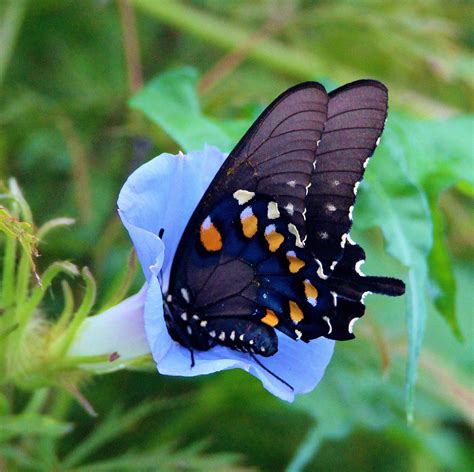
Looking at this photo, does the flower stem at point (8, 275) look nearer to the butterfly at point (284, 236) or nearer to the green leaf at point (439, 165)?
the butterfly at point (284, 236)

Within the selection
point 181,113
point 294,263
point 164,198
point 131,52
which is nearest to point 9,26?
point 131,52

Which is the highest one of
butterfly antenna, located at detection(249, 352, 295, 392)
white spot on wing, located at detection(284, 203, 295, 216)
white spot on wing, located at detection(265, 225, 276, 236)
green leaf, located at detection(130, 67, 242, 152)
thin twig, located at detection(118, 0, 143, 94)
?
thin twig, located at detection(118, 0, 143, 94)

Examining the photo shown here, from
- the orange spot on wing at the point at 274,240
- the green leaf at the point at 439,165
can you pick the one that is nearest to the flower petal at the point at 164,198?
the orange spot on wing at the point at 274,240

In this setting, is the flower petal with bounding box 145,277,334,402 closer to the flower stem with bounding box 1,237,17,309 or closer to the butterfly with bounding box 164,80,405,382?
the butterfly with bounding box 164,80,405,382

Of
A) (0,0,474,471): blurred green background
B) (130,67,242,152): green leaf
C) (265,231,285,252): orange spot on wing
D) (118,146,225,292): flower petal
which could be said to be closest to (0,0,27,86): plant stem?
(0,0,474,471): blurred green background

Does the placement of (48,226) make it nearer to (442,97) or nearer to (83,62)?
(83,62)

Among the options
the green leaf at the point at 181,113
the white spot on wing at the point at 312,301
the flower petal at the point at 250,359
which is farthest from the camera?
the green leaf at the point at 181,113
